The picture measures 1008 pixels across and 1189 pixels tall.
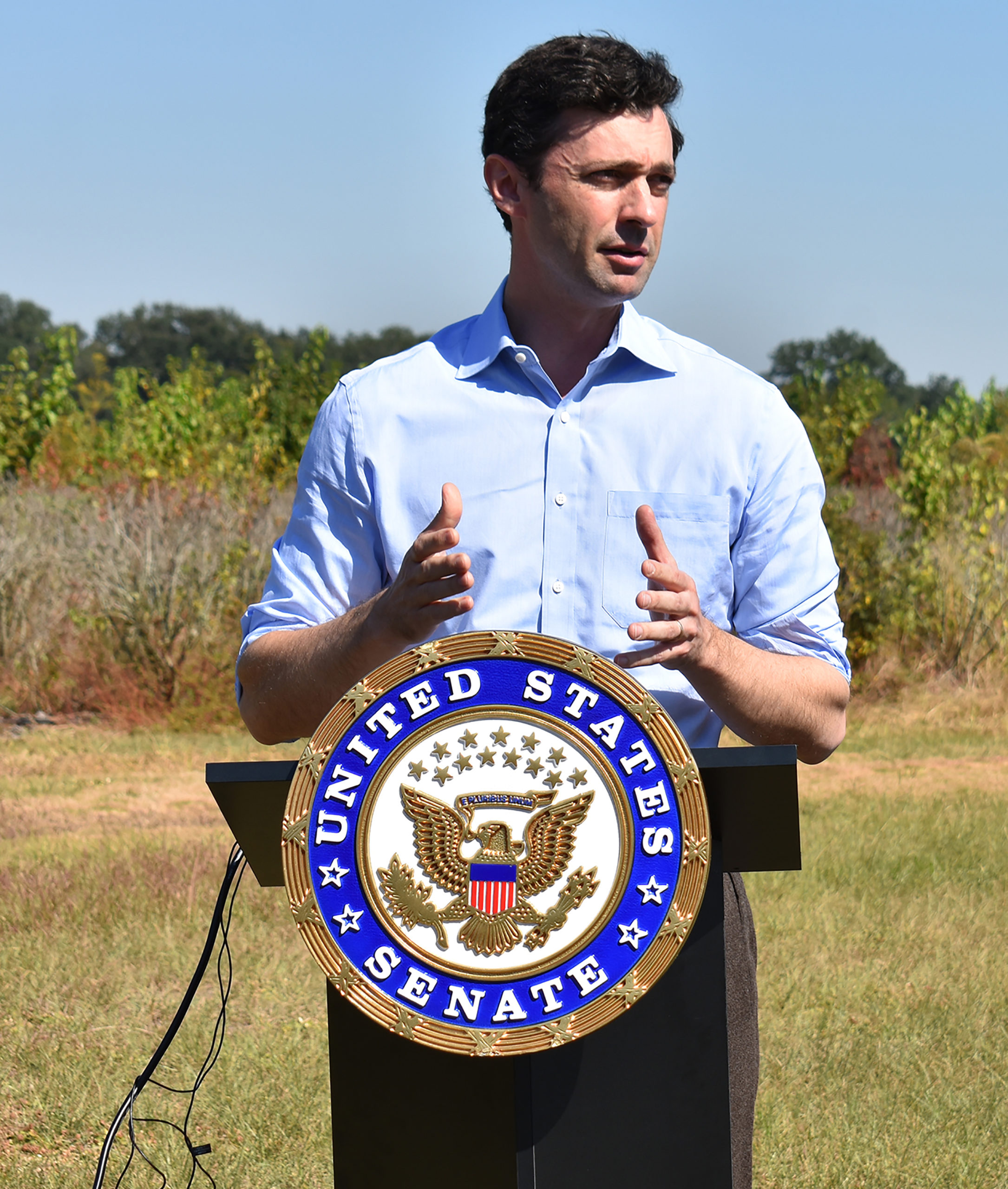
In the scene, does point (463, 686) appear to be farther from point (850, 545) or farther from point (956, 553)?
point (956, 553)

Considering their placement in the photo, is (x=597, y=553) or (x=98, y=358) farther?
(x=98, y=358)

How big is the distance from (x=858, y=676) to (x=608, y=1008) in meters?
11.3

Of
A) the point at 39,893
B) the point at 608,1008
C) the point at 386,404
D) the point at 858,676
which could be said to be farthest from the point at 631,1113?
the point at 858,676

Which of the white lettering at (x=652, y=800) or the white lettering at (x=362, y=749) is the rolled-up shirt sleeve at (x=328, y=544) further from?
the white lettering at (x=652, y=800)

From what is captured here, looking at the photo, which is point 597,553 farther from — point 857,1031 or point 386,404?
point 857,1031

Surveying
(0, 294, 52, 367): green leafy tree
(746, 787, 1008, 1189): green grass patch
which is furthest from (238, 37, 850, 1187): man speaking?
(0, 294, 52, 367): green leafy tree

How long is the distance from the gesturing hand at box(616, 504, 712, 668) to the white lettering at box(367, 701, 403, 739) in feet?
0.92

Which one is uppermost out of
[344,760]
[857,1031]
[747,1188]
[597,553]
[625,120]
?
[625,120]

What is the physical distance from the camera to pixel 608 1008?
1513mm

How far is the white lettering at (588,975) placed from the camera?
1.52 m

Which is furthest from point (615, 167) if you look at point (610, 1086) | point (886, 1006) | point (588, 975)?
point (886, 1006)

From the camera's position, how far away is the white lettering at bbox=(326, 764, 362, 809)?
1560mm

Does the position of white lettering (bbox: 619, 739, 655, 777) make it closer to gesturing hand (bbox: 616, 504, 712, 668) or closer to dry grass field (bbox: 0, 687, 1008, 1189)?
gesturing hand (bbox: 616, 504, 712, 668)

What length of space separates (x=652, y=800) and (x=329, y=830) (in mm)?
359
